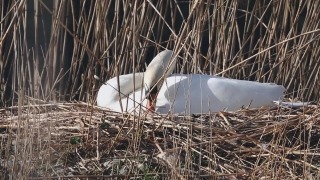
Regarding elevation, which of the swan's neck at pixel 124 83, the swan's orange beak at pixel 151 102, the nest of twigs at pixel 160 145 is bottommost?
the nest of twigs at pixel 160 145

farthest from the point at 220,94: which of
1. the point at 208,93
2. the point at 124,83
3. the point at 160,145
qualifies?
the point at 160,145

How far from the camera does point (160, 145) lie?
556 cm

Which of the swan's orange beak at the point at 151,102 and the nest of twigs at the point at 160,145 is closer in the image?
the nest of twigs at the point at 160,145

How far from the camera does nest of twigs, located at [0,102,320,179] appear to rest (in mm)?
4988

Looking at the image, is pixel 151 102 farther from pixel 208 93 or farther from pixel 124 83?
pixel 124 83

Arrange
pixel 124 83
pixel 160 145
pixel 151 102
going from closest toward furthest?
pixel 160 145 < pixel 151 102 < pixel 124 83

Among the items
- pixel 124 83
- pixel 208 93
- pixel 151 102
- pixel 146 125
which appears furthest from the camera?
pixel 124 83

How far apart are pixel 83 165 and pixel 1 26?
1.76 metres

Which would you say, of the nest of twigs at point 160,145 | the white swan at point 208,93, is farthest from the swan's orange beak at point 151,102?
the nest of twigs at point 160,145

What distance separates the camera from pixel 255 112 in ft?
21.1

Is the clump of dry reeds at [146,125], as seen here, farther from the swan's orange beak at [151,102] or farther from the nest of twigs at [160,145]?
the swan's orange beak at [151,102]

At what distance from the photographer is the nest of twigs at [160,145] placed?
16.4 ft

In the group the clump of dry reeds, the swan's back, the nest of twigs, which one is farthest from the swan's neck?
the nest of twigs

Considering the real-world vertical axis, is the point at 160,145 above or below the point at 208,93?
below
